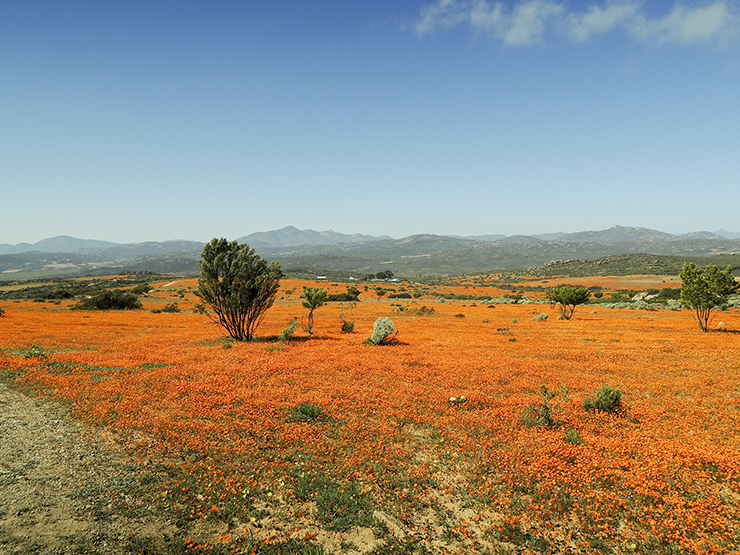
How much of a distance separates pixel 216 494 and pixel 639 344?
27664mm

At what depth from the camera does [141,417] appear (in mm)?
10805

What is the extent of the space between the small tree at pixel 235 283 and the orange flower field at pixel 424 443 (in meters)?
5.24

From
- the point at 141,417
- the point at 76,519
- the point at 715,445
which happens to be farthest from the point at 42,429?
the point at 715,445

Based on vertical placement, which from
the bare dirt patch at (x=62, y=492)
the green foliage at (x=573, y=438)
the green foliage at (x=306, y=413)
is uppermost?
the bare dirt patch at (x=62, y=492)

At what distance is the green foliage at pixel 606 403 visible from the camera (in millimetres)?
12227

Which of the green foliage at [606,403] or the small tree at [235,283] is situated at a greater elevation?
the small tree at [235,283]

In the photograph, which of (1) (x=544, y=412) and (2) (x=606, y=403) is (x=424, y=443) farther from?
(2) (x=606, y=403)

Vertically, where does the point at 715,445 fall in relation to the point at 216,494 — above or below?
below

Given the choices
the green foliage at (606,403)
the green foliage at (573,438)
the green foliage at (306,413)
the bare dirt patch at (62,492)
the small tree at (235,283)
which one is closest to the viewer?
the bare dirt patch at (62,492)

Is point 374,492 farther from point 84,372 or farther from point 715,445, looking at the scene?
point 84,372

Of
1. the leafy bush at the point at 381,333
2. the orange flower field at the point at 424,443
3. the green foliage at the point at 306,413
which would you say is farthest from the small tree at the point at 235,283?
the green foliage at the point at 306,413

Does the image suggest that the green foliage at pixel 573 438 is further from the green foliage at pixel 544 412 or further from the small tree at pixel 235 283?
the small tree at pixel 235 283

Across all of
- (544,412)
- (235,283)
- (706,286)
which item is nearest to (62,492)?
(544,412)

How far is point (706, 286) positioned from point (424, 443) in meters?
31.3
